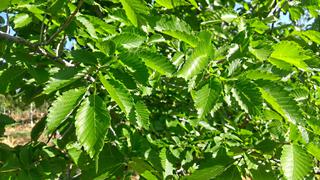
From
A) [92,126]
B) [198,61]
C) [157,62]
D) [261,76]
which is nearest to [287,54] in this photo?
[261,76]

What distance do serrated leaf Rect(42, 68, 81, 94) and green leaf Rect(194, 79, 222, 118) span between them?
0.33m

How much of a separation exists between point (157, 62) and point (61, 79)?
269 mm

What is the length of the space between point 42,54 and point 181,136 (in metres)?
0.81

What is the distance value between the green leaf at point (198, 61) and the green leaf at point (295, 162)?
0.39m

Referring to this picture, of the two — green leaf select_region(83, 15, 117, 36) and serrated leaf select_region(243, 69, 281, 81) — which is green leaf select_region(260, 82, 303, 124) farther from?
green leaf select_region(83, 15, 117, 36)

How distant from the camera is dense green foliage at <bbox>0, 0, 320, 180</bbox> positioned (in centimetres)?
105

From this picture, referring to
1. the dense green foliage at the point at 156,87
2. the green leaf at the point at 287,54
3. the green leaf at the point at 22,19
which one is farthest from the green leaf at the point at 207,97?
the green leaf at the point at 22,19

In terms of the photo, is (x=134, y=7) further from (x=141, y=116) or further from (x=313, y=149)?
(x=313, y=149)

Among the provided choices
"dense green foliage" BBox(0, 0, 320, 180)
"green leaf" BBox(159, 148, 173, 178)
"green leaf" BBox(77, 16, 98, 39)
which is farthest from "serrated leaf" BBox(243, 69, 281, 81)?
"green leaf" BBox(159, 148, 173, 178)

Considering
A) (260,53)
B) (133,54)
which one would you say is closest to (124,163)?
(133,54)

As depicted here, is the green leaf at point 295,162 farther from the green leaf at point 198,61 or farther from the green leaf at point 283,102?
the green leaf at point 198,61

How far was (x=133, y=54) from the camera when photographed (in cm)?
106

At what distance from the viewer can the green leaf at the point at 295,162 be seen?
1209 mm

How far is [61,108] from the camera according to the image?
98 centimetres
